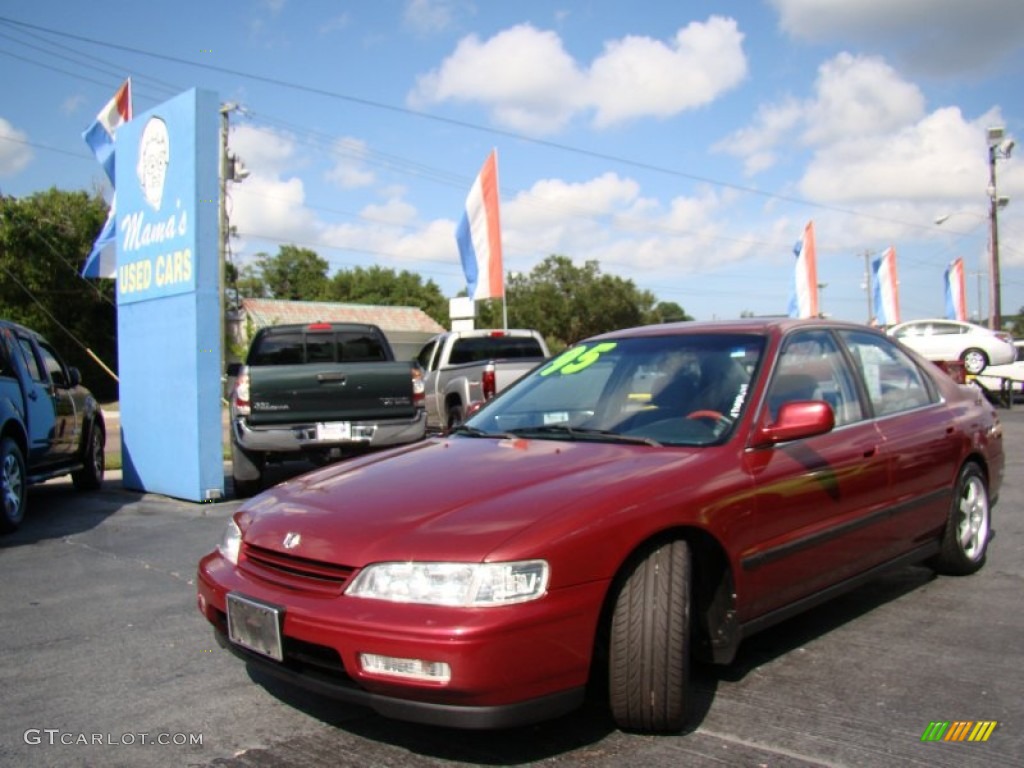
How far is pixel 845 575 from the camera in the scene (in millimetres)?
4105

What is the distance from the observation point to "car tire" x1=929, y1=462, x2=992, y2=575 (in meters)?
5.10

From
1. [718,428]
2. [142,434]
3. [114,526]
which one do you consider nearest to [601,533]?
[718,428]

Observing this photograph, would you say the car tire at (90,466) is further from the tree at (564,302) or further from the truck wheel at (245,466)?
the tree at (564,302)

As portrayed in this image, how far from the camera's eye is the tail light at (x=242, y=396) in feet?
27.0

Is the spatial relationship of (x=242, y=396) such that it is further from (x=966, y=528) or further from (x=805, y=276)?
(x=805, y=276)

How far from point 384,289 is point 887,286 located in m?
42.2

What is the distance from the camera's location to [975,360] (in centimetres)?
2077

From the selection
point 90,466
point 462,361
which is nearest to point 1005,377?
point 462,361

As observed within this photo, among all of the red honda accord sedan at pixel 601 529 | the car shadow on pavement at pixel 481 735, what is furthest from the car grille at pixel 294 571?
the car shadow on pavement at pixel 481 735

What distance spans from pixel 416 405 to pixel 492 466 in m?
5.28

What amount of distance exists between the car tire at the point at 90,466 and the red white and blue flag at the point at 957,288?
118 feet

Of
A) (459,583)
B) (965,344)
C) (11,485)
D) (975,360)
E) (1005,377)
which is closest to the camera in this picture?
(459,583)

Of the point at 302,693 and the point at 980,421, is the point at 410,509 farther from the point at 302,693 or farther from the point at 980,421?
the point at 980,421

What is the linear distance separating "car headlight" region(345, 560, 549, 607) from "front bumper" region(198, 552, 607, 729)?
0.03 metres
